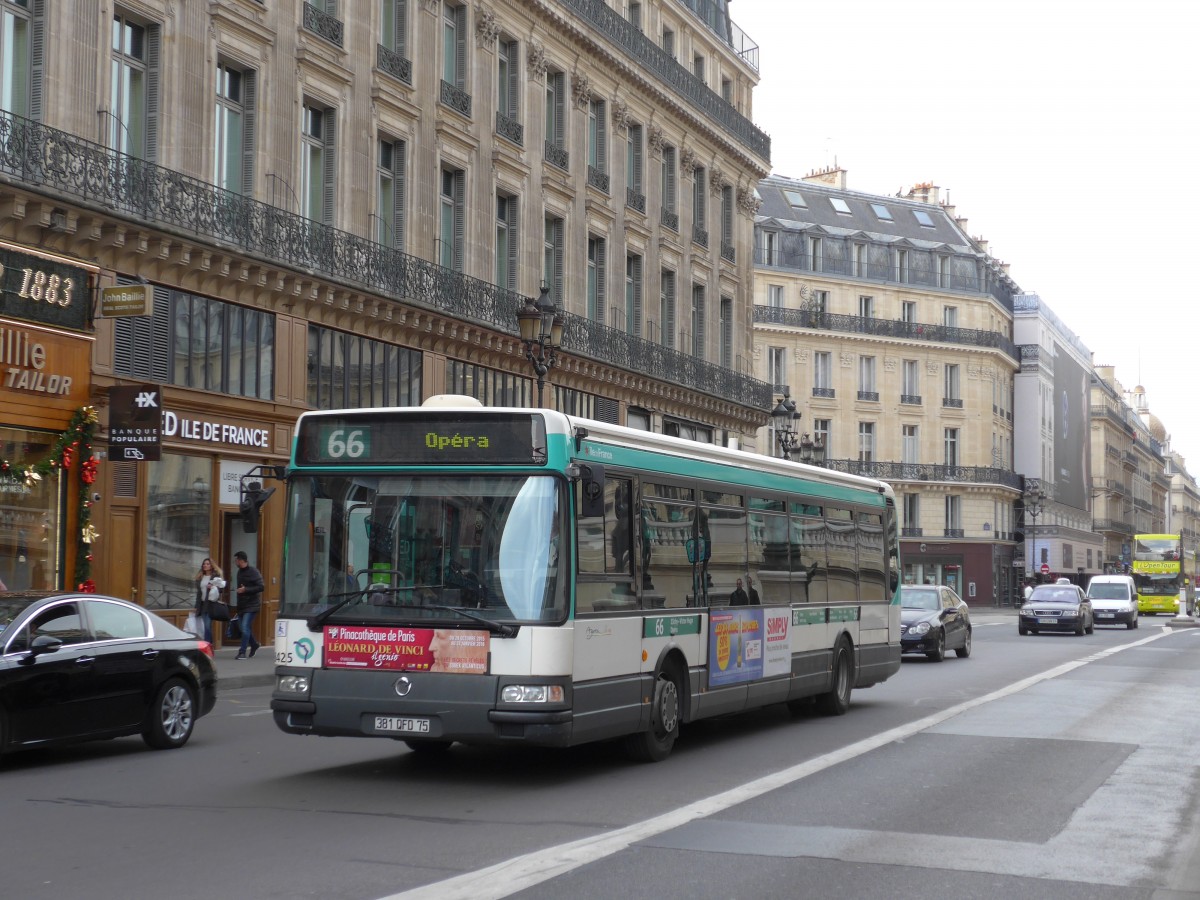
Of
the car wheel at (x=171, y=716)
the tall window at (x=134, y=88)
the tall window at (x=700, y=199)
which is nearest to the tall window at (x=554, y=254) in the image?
the tall window at (x=700, y=199)

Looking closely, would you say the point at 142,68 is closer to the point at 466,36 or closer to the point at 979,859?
the point at 466,36

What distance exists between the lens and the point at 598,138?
133ft

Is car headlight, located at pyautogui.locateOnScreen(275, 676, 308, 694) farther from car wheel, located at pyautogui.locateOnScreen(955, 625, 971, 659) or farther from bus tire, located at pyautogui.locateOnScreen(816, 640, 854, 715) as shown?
car wheel, located at pyautogui.locateOnScreen(955, 625, 971, 659)

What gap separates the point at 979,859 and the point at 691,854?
5.33ft

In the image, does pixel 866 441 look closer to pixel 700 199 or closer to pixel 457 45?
pixel 700 199

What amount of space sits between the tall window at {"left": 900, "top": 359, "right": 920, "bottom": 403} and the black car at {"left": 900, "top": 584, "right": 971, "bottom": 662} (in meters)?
51.6

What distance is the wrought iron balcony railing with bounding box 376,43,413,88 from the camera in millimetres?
31078

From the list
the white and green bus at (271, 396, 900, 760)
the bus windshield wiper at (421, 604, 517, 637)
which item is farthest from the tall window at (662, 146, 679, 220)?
the bus windshield wiper at (421, 604, 517, 637)

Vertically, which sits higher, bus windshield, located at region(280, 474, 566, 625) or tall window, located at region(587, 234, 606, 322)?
tall window, located at region(587, 234, 606, 322)

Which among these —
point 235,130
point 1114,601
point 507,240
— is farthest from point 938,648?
point 1114,601

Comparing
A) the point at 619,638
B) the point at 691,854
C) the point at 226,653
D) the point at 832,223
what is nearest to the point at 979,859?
the point at 691,854

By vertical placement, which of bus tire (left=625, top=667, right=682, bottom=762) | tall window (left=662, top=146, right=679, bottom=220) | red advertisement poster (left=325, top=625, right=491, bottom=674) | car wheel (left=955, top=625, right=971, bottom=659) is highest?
tall window (left=662, top=146, right=679, bottom=220)

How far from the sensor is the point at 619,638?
12250 mm

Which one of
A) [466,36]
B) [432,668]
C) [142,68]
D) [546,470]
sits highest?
[466,36]
